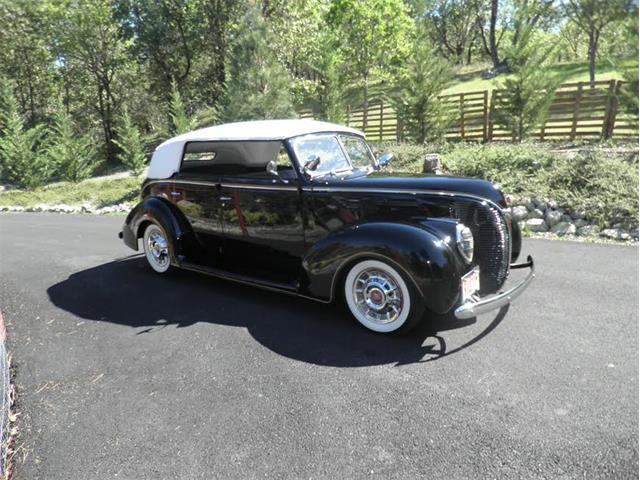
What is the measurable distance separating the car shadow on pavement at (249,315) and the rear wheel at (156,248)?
5.5 inches

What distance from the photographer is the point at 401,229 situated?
139 inches

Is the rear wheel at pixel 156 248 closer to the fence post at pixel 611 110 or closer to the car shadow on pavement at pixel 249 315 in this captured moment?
the car shadow on pavement at pixel 249 315

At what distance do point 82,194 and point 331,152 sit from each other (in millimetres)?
15118

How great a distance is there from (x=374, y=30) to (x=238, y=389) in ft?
73.3

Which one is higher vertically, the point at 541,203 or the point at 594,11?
the point at 594,11

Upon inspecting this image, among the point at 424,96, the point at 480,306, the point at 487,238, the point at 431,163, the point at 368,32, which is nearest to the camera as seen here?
the point at 480,306

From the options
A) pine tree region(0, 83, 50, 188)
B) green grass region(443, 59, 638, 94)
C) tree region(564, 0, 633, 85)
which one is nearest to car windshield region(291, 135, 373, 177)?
tree region(564, 0, 633, 85)

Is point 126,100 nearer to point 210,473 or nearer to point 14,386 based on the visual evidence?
point 14,386

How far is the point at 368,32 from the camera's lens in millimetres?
21734

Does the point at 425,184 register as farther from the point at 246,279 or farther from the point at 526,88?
the point at 526,88

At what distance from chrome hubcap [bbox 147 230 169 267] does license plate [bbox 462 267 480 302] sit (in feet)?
12.1

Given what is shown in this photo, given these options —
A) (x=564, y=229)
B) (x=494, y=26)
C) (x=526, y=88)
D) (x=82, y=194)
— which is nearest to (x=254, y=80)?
(x=82, y=194)

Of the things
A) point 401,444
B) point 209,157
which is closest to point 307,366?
point 401,444

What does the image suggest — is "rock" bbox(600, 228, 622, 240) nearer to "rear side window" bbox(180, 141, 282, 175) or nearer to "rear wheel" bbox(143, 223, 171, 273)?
"rear side window" bbox(180, 141, 282, 175)
